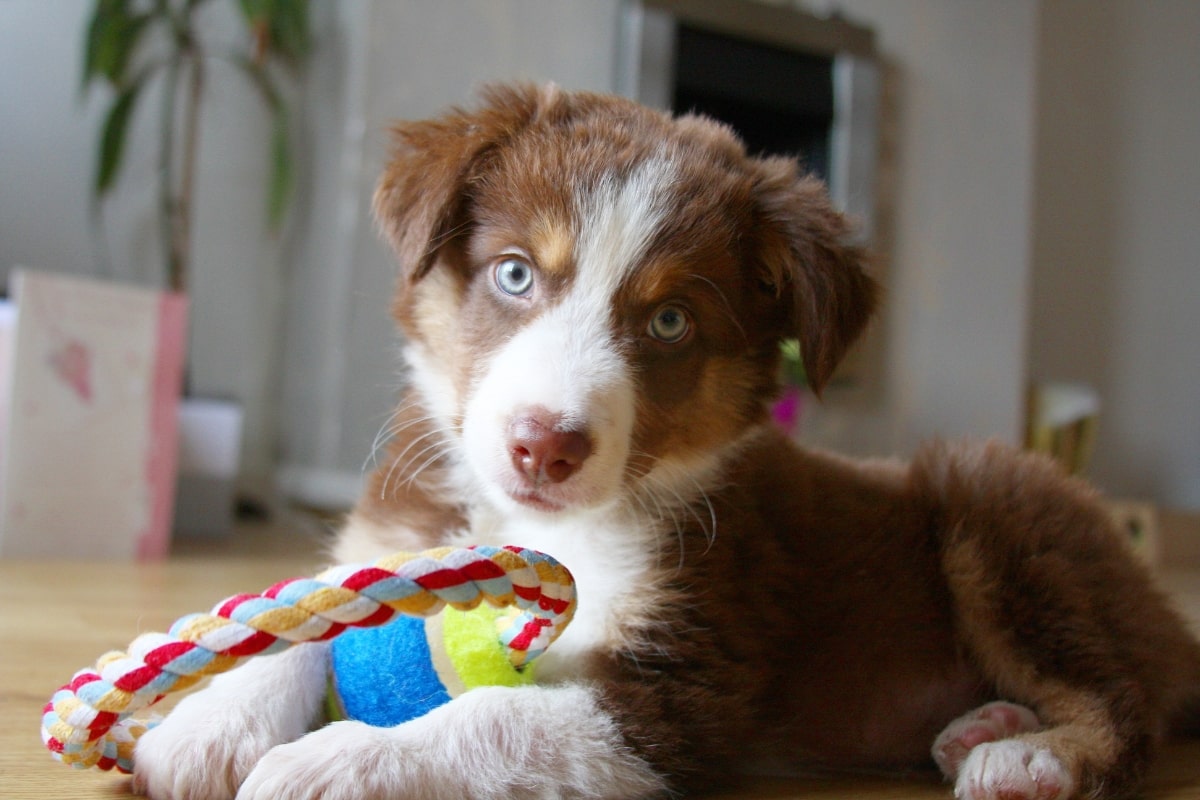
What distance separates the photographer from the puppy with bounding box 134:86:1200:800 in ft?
5.08

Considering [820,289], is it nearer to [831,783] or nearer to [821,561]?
[821,561]

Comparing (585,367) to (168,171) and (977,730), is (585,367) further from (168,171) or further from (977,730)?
(168,171)

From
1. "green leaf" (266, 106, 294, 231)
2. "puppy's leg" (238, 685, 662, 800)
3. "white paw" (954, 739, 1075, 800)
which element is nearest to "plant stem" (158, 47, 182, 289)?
"green leaf" (266, 106, 294, 231)

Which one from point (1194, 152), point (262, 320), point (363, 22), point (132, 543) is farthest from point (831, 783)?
point (1194, 152)

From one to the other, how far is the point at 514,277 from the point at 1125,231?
8.14m

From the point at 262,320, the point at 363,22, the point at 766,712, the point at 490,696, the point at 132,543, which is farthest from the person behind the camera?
the point at 262,320

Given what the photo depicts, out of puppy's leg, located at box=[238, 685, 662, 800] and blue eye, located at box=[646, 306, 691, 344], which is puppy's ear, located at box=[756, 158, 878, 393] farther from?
puppy's leg, located at box=[238, 685, 662, 800]

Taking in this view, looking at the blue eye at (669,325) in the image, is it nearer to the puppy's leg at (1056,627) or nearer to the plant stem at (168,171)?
the puppy's leg at (1056,627)

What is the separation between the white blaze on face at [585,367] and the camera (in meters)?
1.55

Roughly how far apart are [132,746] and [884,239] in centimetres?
677

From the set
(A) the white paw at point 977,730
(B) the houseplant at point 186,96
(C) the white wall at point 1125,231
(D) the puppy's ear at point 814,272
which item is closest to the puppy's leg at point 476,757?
(A) the white paw at point 977,730

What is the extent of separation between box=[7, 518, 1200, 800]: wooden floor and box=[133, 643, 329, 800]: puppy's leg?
0.29ft

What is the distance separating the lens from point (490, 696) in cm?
150

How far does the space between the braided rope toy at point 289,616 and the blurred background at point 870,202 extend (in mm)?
3778
